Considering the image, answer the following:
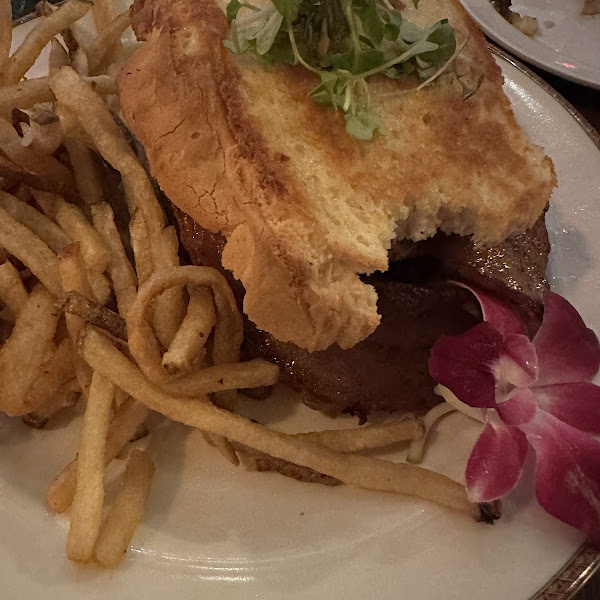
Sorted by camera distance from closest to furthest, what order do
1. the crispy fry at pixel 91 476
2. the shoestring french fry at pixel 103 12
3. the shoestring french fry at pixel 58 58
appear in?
the crispy fry at pixel 91 476 < the shoestring french fry at pixel 58 58 < the shoestring french fry at pixel 103 12

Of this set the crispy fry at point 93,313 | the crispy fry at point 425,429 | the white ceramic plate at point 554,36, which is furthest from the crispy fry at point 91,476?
the white ceramic plate at point 554,36

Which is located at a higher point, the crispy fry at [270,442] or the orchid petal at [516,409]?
the orchid petal at [516,409]

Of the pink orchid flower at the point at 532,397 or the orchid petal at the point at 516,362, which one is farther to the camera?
the orchid petal at the point at 516,362

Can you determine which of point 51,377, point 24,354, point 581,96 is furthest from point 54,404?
point 581,96

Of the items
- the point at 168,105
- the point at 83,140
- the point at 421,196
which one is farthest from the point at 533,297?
the point at 83,140

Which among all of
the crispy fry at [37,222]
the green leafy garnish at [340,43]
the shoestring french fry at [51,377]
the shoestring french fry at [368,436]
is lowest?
the shoestring french fry at [51,377]

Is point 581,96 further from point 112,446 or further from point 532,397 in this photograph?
point 112,446

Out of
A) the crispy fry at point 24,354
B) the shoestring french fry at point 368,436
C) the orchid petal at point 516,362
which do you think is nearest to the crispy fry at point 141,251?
the crispy fry at point 24,354

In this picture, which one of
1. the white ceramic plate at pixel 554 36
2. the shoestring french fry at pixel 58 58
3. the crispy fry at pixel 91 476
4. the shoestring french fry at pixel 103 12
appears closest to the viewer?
the crispy fry at pixel 91 476

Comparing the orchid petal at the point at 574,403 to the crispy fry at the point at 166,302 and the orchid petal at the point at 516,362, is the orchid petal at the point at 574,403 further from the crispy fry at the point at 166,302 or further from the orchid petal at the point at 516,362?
the crispy fry at the point at 166,302
